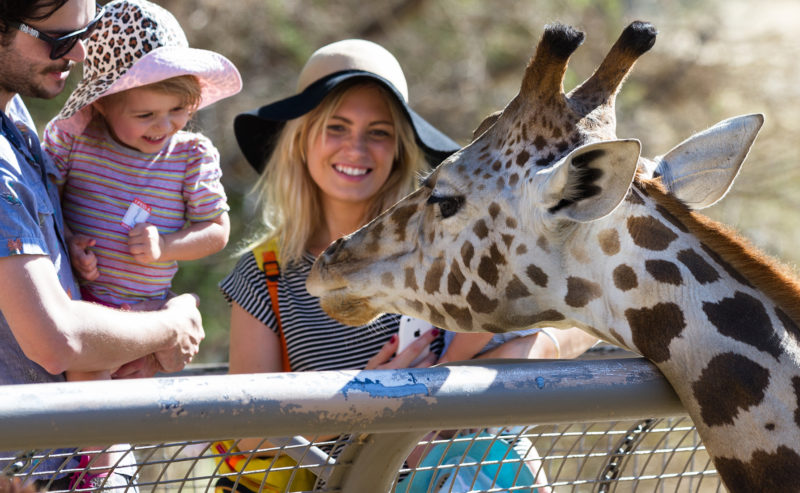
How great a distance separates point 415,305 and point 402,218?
0.68 feet

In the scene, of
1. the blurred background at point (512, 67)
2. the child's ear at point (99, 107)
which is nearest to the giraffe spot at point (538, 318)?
the child's ear at point (99, 107)

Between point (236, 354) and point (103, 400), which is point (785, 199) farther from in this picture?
point (103, 400)

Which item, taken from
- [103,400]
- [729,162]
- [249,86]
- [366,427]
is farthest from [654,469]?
[249,86]

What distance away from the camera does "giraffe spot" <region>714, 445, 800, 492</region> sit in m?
1.52

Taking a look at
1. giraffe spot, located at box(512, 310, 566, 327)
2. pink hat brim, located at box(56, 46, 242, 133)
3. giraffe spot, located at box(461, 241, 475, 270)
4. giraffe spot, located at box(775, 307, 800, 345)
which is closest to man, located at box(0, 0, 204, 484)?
pink hat brim, located at box(56, 46, 242, 133)

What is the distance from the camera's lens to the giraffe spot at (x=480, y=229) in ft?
6.11

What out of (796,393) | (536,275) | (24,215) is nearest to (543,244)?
(536,275)

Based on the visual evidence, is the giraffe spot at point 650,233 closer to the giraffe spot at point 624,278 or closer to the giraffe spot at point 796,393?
the giraffe spot at point 624,278

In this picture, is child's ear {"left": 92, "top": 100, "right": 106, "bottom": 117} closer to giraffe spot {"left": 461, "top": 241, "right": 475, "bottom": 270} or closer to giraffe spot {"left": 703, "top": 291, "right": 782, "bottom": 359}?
giraffe spot {"left": 461, "top": 241, "right": 475, "bottom": 270}

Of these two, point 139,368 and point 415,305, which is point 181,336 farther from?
point 415,305

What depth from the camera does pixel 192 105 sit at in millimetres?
2520

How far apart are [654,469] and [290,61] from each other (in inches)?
192

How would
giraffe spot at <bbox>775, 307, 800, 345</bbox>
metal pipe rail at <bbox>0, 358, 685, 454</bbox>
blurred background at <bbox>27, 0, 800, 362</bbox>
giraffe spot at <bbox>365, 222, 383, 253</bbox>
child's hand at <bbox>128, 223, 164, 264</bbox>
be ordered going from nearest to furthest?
metal pipe rail at <bbox>0, 358, 685, 454</bbox>
giraffe spot at <bbox>775, 307, 800, 345</bbox>
giraffe spot at <bbox>365, 222, 383, 253</bbox>
child's hand at <bbox>128, 223, 164, 264</bbox>
blurred background at <bbox>27, 0, 800, 362</bbox>

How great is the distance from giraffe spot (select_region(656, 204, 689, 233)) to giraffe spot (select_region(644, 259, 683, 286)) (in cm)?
9
